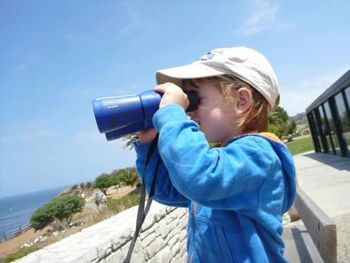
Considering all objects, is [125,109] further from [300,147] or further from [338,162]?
[300,147]

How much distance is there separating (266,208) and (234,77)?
1.64 feet

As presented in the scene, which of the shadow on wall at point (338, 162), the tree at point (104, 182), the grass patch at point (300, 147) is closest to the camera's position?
the shadow on wall at point (338, 162)

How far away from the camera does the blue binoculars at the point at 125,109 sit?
147cm

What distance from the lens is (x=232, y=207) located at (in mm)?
1353

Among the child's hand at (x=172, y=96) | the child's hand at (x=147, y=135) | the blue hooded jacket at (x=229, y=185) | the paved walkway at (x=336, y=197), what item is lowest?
the paved walkway at (x=336, y=197)

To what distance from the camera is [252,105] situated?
1547 mm

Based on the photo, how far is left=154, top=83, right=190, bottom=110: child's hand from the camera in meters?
1.46

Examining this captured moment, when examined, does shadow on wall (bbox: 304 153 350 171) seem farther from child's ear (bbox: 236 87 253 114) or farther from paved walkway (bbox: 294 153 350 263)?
child's ear (bbox: 236 87 253 114)

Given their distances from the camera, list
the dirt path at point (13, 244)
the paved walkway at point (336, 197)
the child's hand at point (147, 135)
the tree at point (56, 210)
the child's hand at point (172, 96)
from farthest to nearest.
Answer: the tree at point (56, 210), the dirt path at point (13, 244), the paved walkway at point (336, 197), the child's hand at point (147, 135), the child's hand at point (172, 96)

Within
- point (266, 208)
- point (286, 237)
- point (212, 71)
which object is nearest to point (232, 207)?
point (266, 208)

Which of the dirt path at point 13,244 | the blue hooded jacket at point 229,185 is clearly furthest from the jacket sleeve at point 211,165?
the dirt path at point 13,244

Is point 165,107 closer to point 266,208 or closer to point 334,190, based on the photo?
point 266,208

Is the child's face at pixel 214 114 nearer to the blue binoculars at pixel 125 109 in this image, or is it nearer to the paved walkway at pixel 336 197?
the blue binoculars at pixel 125 109

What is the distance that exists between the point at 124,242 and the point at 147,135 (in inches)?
110
